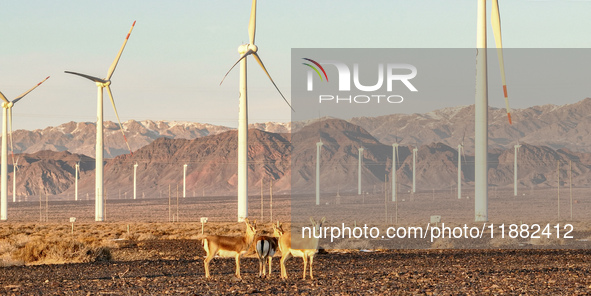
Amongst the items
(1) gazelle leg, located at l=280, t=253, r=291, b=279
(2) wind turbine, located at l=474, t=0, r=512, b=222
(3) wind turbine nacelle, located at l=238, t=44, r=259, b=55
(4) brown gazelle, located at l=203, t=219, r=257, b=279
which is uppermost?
(3) wind turbine nacelle, located at l=238, t=44, r=259, b=55

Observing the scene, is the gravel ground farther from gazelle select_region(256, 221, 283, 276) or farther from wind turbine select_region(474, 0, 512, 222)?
wind turbine select_region(474, 0, 512, 222)

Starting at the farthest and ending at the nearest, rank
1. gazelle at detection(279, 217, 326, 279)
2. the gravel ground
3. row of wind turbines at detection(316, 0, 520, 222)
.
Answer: row of wind turbines at detection(316, 0, 520, 222) → gazelle at detection(279, 217, 326, 279) → the gravel ground

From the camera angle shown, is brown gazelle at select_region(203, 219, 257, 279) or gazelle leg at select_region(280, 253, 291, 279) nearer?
gazelle leg at select_region(280, 253, 291, 279)

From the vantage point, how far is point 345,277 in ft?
78.6

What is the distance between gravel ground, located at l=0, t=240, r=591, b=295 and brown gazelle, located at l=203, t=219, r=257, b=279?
636mm

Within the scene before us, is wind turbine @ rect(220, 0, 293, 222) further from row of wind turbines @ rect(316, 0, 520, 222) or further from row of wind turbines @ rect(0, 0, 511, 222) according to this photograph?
row of wind turbines @ rect(316, 0, 520, 222)

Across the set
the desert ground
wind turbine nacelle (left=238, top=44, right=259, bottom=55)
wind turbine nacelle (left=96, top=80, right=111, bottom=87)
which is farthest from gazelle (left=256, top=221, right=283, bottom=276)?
wind turbine nacelle (left=96, top=80, right=111, bottom=87)

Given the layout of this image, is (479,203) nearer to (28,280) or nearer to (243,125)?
(243,125)

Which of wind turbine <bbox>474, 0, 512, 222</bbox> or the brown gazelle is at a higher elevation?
wind turbine <bbox>474, 0, 512, 222</bbox>

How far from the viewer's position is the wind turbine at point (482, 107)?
59781 mm

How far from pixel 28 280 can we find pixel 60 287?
3.08m

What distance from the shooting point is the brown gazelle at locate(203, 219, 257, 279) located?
2328 cm

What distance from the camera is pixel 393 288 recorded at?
20703 mm

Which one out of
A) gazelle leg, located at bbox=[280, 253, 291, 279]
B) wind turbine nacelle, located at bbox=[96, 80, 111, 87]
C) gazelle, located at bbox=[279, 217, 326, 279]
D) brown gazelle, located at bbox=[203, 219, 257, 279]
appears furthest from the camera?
wind turbine nacelle, located at bbox=[96, 80, 111, 87]
